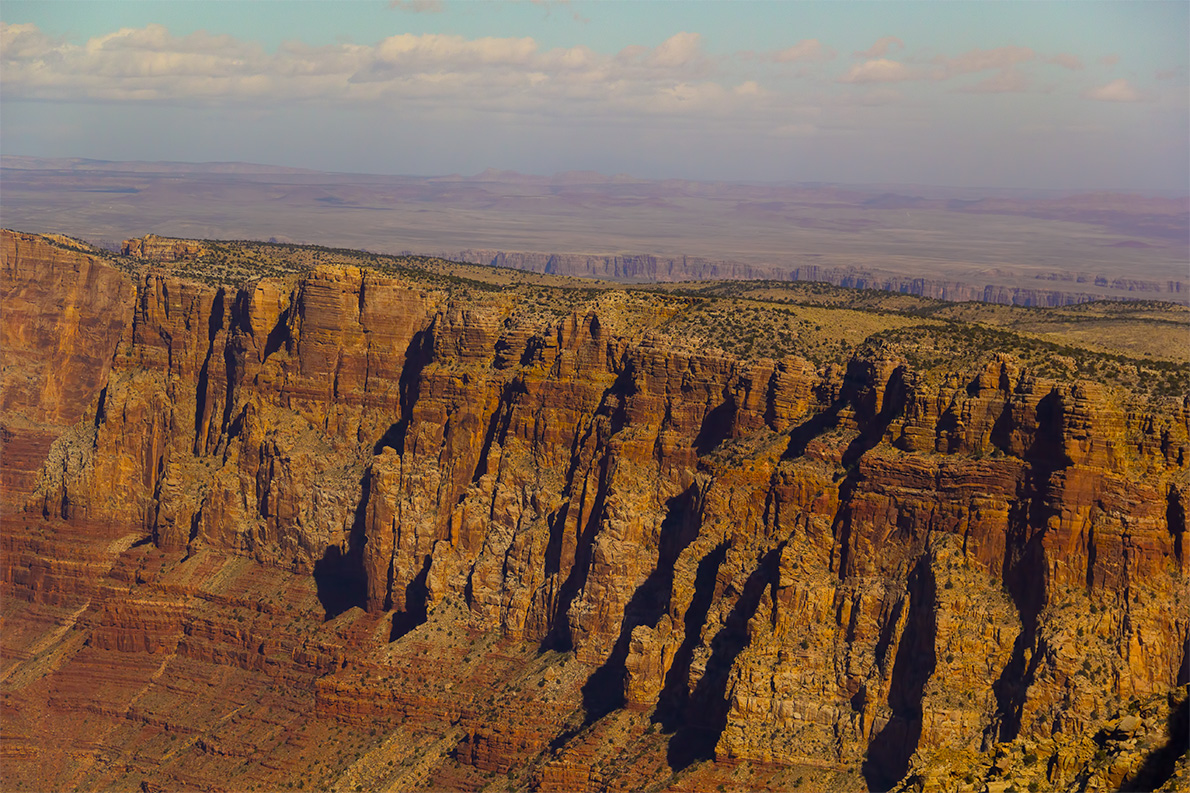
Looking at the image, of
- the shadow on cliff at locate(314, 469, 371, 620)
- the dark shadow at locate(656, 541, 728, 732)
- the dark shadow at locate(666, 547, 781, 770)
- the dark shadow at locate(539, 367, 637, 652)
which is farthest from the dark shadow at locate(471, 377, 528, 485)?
the dark shadow at locate(666, 547, 781, 770)

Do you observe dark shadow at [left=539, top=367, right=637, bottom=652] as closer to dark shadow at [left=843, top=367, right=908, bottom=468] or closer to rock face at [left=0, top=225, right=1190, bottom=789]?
rock face at [left=0, top=225, right=1190, bottom=789]

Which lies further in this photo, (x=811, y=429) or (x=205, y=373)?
(x=205, y=373)

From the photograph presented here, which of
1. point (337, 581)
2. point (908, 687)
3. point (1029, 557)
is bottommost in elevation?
point (337, 581)

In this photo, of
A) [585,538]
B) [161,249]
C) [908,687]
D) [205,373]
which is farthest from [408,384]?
[161,249]

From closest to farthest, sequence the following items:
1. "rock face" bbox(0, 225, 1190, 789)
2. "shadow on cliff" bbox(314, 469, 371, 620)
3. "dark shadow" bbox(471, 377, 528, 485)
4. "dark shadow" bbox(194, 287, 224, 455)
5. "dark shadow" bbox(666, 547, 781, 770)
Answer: "rock face" bbox(0, 225, 1190, 789)
"dark shadow" bbox(666, 547, 781, 770)
"dark shadow" bbox(471, 377, 528, 485)
"shadow on cliff" bbox(314, 469, 371, 620)
"dark shadow" bbox(194, 287, 224, 455)

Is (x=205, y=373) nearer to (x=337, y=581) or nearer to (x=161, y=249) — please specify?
(x=337, y=581)

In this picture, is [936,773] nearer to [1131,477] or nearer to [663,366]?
[1131,477]
